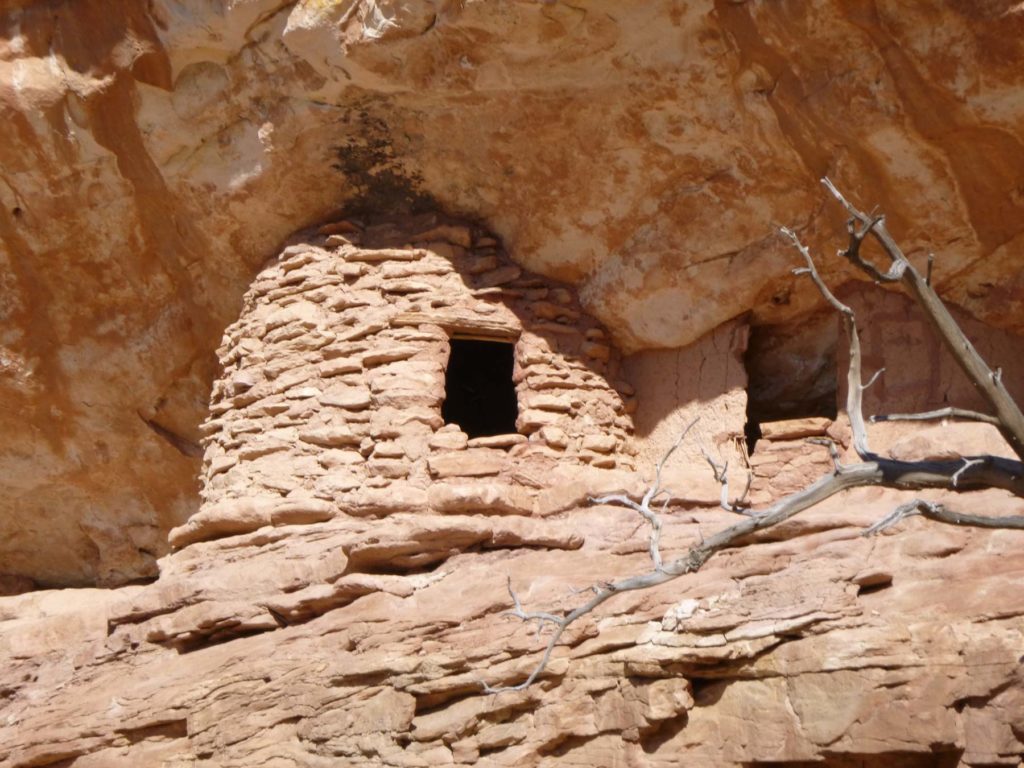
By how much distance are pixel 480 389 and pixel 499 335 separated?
1804mm

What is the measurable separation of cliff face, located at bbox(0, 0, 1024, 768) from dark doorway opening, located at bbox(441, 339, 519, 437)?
1.43 metres

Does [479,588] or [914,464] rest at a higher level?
[914,464]

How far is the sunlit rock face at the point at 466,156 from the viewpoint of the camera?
665 centimetres

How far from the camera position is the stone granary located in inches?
275

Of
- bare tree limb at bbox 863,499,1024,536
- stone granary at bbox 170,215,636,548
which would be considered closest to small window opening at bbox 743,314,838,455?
stone granary at bbox 170,215,636,548

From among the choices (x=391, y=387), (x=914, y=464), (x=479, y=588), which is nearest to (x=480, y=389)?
(x=391, y=387)

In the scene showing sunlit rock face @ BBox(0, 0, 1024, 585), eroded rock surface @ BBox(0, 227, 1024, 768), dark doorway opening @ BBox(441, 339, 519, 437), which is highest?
sunlit rock face @ BBox(0, 0, 1024, 585)

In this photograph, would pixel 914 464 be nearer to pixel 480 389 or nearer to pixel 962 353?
pixel 962 353

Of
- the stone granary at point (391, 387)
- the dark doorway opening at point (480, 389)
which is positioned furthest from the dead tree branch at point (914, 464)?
the dark doorway opening at point (480, 389)

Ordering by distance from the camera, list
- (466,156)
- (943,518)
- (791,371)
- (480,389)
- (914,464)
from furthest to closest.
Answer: (480,389) < (791,371) < (466,156) < (914,464) < (943,518)

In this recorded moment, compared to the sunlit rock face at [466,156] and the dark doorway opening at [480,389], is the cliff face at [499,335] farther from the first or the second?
the dark doorway opening at [480,389]

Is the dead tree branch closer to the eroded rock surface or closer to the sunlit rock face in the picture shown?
the eroded rock surface

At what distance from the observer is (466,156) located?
25.5 feet

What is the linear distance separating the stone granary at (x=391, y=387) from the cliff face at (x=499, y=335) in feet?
0.07
